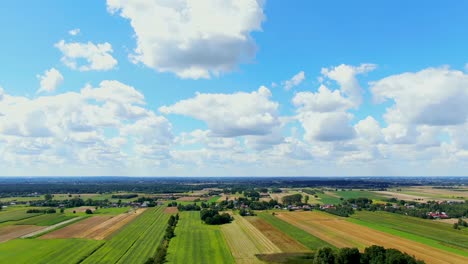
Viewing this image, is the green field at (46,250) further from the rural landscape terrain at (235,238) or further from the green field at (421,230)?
the green field at (421,230)

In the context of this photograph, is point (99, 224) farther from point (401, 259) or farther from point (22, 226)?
point (401, 259)

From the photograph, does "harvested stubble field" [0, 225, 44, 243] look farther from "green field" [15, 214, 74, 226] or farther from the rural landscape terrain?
"green field" [15, 214, 74, 226]

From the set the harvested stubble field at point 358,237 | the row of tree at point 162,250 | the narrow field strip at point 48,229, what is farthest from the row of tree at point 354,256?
the narrow field strip at point 48,229

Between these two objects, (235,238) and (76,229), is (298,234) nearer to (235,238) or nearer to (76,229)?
(235,238)

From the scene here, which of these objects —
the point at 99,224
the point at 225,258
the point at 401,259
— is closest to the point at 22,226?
the point at 99,224

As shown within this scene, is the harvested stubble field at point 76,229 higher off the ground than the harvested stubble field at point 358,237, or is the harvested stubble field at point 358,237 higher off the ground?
the harvested stubble field at point 76,229

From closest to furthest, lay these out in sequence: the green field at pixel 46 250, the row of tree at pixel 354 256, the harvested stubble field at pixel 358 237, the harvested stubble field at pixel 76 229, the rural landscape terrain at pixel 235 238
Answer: the row of tree at pixel 354 256
the green field at pixel 46 250
the rural landscape terrain at pixel 235 238
the harvested stubble field at pixel 358 237
the harvested stubble field at pixel 76 229
